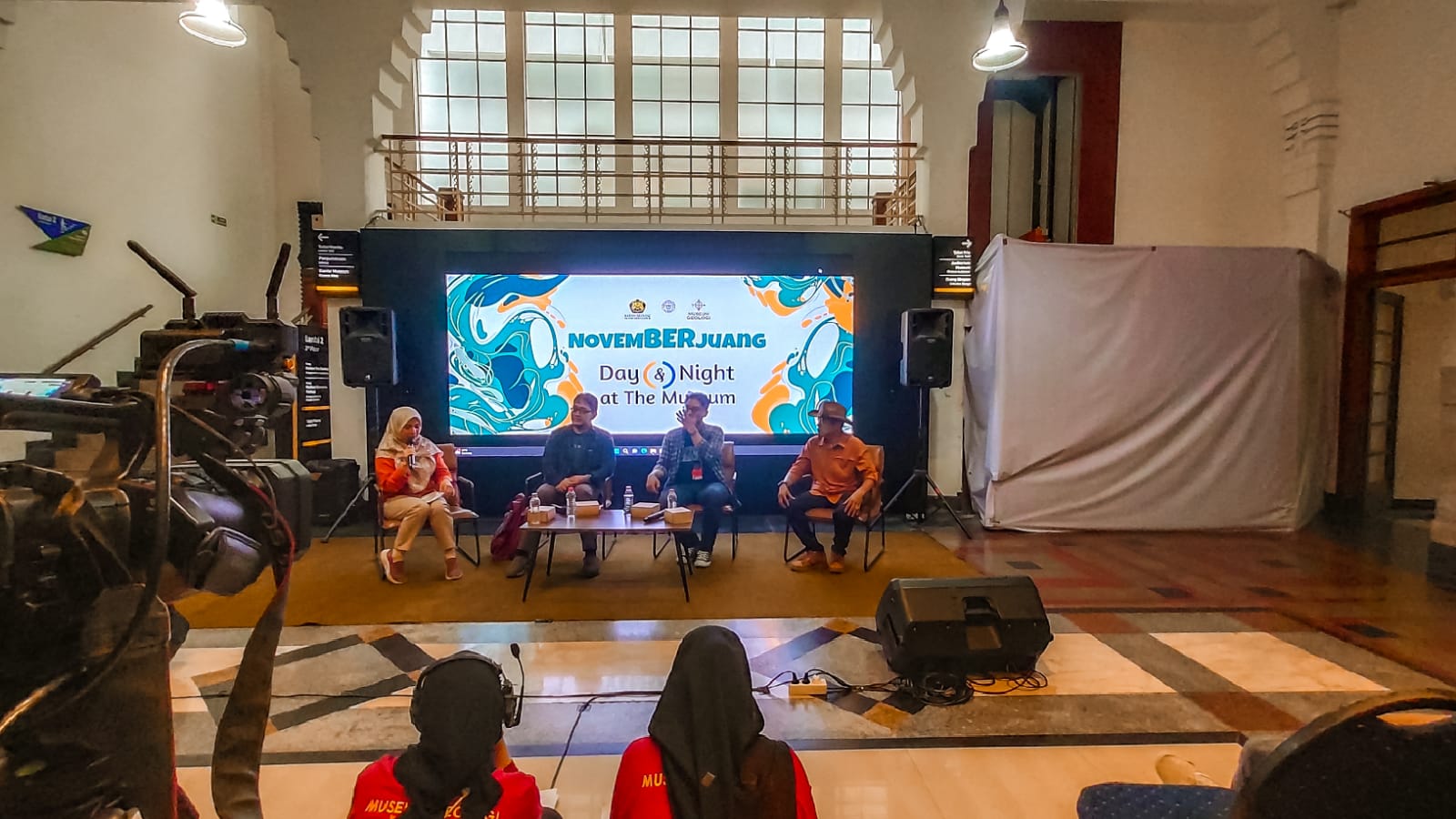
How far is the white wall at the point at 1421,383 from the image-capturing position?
566 cm

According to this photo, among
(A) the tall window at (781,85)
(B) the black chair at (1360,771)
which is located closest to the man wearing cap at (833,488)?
(B) the black chair at (1360,771)

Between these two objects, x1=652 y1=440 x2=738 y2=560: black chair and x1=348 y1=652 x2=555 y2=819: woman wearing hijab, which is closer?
x1=348 y1=652 x2=555 y2=819: woman wearing hijab

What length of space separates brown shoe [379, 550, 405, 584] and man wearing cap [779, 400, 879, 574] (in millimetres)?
2303

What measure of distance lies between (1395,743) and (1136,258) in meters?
5.28

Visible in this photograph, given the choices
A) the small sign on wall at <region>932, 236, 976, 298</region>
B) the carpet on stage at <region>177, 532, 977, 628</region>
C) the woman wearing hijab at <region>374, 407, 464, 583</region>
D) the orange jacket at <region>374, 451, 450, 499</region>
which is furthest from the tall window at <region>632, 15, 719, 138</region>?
the carpet on stage at <region>177, 532, 977, 628</region>

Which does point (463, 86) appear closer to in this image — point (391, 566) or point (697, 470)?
point (697, 470)

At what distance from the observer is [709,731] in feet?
4.42

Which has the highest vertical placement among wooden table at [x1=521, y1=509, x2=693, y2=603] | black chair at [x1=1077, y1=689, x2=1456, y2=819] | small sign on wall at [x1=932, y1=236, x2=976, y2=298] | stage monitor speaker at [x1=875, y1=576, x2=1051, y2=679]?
small sign on wall at [x1=932, y1=236, x2=976, y2=298]

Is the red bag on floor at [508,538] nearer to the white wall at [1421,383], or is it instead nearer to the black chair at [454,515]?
the black chair at [454,515]

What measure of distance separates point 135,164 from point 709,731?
24.1 feet

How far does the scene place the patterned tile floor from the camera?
214 cm

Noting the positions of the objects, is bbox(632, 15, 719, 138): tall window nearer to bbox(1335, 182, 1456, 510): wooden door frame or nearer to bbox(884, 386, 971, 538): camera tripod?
bbox(884, 386, 971, 538): camera tripod

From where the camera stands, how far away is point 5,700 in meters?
0.68

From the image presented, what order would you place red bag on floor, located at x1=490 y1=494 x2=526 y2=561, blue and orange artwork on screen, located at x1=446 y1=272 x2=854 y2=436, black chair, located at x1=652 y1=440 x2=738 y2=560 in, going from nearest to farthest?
red bag on floor, located at x1=490 y1=494 x2=526 y2=561 < black chair, located at x1=652 y1=440 x2=738 y2=560 < blue and orange artwork on screen, located at x1=446 y1=272 x2=854 y2=436
